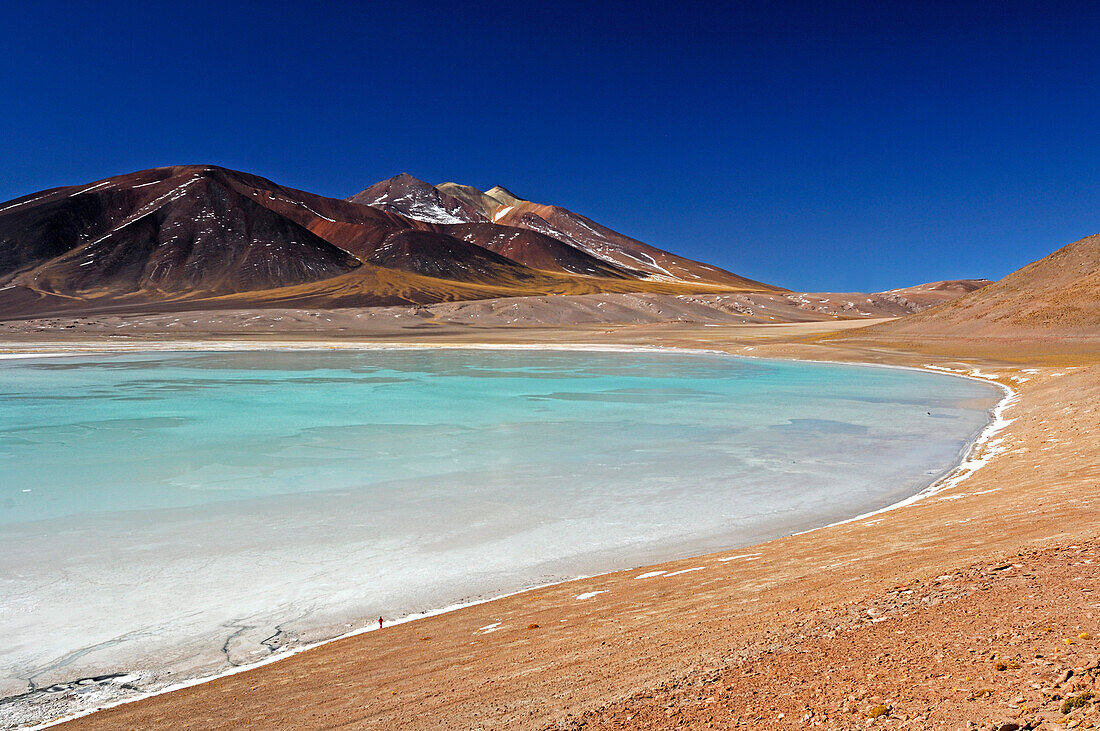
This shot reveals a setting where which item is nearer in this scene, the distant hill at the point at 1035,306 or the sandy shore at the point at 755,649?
the sandy shore at the point at 755,649

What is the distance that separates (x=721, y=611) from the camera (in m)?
6.00

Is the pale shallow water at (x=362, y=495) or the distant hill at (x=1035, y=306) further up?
the distant hill at (x=1035, y=306)

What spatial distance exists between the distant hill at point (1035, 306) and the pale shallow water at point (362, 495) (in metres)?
31.0

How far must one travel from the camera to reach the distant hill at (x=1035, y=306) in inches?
2072

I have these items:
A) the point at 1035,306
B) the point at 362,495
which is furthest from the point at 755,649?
the point at 1035,306

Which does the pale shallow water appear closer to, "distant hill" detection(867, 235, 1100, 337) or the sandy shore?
the sandy shore

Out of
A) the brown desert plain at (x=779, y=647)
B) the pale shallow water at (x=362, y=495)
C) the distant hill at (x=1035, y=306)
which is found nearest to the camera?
the brown desert plain at (x=779, y=647)

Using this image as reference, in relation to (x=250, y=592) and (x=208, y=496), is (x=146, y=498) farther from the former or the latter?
Result: (x=250, y=592)

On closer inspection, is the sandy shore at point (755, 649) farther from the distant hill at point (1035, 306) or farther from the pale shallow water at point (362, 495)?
the distant hill at point (1035, 306)

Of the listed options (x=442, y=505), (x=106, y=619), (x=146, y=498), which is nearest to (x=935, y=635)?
(x=106, y=619)

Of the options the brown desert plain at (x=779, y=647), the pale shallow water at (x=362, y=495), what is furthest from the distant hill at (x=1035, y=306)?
the brown desert plain at (x=779, y=647)

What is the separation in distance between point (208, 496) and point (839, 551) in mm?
10414

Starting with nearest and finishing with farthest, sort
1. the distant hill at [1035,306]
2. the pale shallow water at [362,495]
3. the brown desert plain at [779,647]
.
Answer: the brown desert plain at [779,647] < the pale shallow water at [362,495] < the distant hill at [1035,306]

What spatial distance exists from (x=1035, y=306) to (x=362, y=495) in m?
61.8
